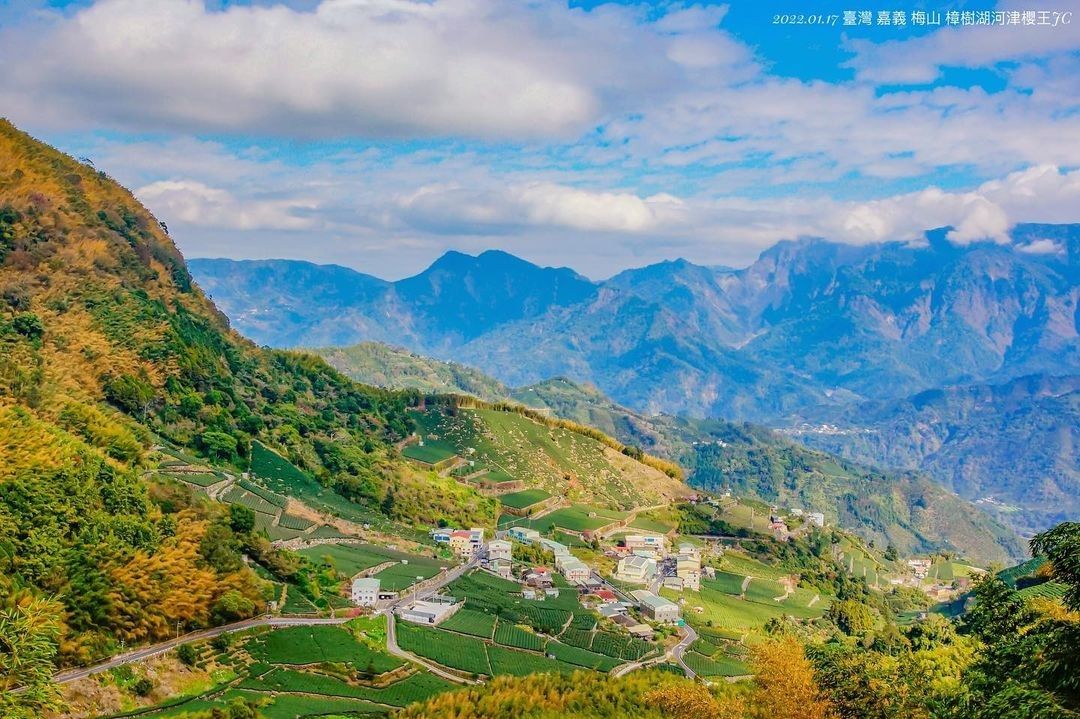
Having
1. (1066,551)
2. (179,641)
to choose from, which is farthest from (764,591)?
(1066,551)

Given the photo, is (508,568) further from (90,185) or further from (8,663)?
(90,185)

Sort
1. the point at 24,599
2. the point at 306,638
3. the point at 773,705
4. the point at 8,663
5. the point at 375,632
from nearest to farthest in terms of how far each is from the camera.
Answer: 1. the point at 8,663
2. the point at 773,705
3. the point at 24,599
4. the point at 306,638
5. the point at 375,632

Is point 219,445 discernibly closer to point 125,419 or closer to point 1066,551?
point 125,419

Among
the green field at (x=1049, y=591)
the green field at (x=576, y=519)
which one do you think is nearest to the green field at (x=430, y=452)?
the green field at (x=576, y=519)

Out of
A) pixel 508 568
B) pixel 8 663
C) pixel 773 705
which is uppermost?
pixel 8 663

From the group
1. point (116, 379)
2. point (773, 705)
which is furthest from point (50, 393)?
point (773, 705)
